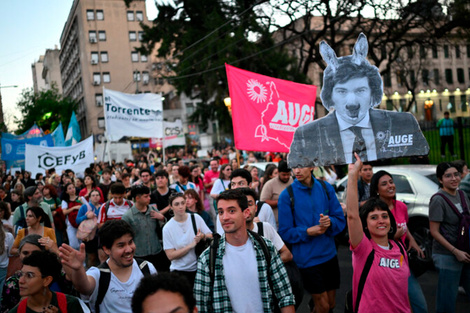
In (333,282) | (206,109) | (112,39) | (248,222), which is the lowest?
(333,282)

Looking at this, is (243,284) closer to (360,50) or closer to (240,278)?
(240,278)

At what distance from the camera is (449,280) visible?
15.9 ft

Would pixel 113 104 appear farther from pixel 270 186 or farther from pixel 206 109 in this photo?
pixel 206 109

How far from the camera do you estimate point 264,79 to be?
7473 millimetres

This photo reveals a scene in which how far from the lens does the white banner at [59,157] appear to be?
1267cm

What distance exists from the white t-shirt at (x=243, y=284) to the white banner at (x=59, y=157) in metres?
10.7

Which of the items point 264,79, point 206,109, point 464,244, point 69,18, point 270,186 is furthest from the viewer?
point 69,18

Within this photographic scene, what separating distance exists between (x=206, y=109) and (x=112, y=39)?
4382cm

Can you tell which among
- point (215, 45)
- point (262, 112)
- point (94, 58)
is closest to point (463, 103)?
point (94, 58)

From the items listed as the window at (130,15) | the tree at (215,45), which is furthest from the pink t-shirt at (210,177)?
the window at (130,15)

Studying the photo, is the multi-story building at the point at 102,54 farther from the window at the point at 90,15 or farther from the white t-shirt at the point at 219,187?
the white t-shirt at the point at 219,187

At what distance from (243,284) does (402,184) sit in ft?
19.3

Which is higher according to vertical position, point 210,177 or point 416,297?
point 210,177

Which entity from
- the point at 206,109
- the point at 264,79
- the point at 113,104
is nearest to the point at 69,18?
the point at 206,109
